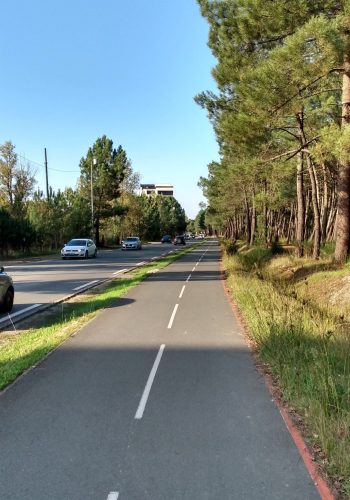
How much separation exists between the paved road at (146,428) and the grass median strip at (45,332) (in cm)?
26

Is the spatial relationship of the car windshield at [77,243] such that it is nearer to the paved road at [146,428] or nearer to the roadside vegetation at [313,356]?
the roadside vegetation at [313,356]

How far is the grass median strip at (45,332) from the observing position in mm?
7809

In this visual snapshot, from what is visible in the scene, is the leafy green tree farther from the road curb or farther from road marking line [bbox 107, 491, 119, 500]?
road marking line [bbox 107, 491, 119, 500]

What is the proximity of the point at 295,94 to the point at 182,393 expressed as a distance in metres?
9.79

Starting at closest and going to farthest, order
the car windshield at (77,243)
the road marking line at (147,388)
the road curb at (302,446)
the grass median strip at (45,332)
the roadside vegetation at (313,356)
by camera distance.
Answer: the road curb at (302,446)
the roadside vegetation at (313,356)
the road marking line at (147,388)
the grass median strip at (45,332)
the car windshield at (77,243)

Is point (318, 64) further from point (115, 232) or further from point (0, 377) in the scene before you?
point (115, 232)

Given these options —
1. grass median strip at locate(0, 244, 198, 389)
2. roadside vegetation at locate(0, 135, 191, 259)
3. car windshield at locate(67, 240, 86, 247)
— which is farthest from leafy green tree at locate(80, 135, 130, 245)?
grass median strip at locate(0, 244, 198, 389)

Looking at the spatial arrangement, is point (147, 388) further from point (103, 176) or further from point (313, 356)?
point (103, 176)

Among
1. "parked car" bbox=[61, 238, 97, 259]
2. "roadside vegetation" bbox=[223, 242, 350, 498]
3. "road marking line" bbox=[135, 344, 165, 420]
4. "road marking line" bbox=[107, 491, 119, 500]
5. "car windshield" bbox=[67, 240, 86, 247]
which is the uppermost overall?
"car windshield" bbox=[67, 240, 86, 247]

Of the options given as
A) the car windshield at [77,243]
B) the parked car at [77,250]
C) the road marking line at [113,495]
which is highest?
the car windshield at [77,243]

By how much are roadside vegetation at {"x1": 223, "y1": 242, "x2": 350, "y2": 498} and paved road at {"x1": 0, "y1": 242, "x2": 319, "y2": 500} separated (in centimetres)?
27

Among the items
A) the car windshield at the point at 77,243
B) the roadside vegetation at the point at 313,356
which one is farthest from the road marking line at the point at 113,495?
the car windshield at the point at 77,243

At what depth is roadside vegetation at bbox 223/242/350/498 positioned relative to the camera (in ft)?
15.3

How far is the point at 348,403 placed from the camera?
5.22 metres
